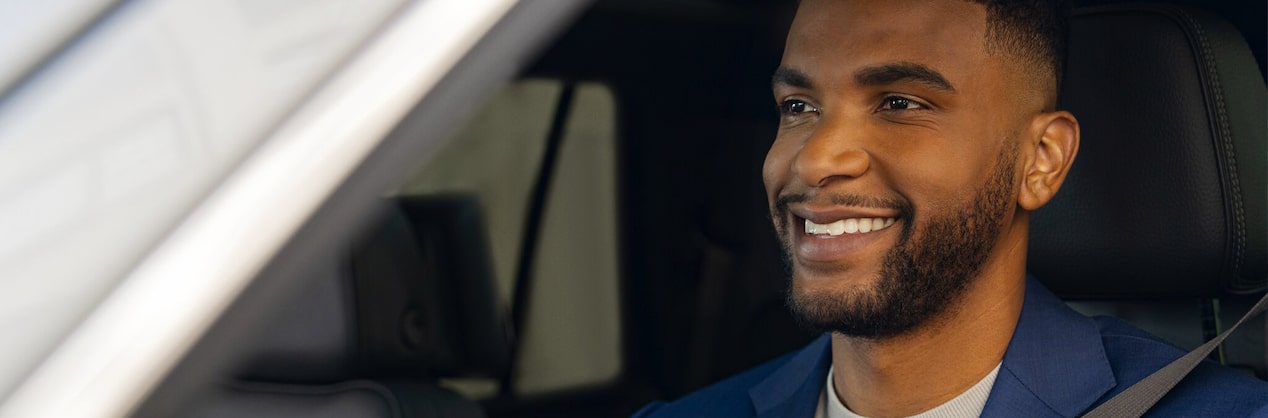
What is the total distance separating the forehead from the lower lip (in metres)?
0.20

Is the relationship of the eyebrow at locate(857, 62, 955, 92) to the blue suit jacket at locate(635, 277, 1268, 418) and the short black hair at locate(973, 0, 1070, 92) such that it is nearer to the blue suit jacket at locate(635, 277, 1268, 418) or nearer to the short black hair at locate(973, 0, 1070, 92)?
the short black hair at locate(973, 0, 1070, 92)

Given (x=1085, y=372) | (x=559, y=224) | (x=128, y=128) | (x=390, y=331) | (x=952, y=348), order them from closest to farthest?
(x=128, y=128), (x=1085, y=372), (x=952, y=348), (x=390, y=331), (x=559, y=224)

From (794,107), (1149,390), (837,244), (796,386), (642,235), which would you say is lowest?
(642,235)

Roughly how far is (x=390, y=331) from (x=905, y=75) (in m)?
0.81

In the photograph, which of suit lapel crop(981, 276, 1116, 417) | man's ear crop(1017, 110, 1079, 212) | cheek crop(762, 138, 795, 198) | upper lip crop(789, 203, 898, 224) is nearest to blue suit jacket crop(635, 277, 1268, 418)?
suit lapel crop(981, 276, 1116, 417)

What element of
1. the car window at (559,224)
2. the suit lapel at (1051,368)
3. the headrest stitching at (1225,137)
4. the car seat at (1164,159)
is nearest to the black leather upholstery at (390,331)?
the car window at (559,224)

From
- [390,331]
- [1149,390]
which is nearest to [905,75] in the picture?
[1149,390]

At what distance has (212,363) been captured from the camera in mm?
667

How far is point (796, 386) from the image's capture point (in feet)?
5.69

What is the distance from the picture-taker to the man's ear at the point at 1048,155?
1574mm

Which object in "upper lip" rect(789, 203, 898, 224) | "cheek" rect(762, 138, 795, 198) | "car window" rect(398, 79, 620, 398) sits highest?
"cheek" rect(762, 138, 795, 198)

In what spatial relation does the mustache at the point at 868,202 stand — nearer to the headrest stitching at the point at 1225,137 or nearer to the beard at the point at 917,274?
the beard at the point at 917,274

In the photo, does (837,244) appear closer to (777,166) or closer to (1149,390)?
(777,166)

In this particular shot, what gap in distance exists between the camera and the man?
147cm
